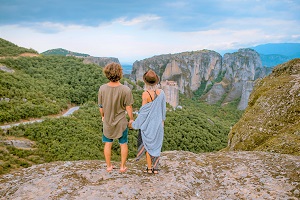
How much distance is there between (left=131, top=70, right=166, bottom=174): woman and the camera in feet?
19.7

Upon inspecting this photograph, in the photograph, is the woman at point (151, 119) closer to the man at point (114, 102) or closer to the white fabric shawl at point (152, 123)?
the white fabric shawl at point (152, 123)

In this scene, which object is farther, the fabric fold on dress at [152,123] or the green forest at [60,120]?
the green forest at [60,120]

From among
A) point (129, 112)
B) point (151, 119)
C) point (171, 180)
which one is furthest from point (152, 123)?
point (171, 180)

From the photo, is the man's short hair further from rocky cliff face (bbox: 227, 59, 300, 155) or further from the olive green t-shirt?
rocky cliff face (bbox: 227, 59, 300, 155)

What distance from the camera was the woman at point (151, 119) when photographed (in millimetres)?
6020

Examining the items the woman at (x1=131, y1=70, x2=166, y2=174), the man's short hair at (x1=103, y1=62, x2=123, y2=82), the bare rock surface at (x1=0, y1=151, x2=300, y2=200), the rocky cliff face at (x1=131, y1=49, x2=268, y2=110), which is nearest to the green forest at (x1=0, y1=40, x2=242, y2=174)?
the bare rock surface at (x1=0, y1=151, x2=300, y2=200)

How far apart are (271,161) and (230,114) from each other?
91741mm

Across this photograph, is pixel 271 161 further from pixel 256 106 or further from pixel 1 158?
pixel 1 158

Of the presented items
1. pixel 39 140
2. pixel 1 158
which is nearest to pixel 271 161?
pixel 1 158

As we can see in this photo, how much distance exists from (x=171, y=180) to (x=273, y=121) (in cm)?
696

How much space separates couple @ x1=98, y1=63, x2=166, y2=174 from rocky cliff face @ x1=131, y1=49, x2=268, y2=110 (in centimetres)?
11755

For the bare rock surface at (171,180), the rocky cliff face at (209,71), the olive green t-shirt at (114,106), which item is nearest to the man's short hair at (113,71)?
the olive green t-shirt at (114,106)

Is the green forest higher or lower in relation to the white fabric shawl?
lower

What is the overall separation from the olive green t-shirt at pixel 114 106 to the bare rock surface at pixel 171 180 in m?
1.19
